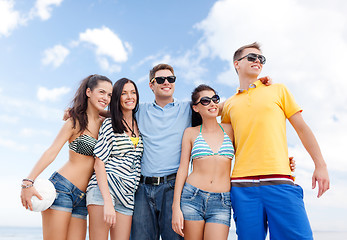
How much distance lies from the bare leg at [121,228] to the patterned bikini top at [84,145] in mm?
1036

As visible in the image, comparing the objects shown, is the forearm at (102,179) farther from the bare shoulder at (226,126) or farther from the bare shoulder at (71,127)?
the bare shoulder at (226,126)

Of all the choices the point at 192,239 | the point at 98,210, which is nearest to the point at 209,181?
the point at 192,239

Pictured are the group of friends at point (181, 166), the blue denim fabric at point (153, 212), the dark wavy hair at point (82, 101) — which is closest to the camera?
the group of friends at point (181, 166)

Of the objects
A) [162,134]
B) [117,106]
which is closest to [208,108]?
[162,134]

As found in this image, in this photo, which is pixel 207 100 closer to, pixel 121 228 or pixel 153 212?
pixel 153 212

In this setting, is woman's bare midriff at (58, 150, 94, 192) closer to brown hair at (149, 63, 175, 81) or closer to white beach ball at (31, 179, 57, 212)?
white beach ball at (31, 179, 57, 212)

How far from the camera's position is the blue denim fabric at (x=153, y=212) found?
4254mm

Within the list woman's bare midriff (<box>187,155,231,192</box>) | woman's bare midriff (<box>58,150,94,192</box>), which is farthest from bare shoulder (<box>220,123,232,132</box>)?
woman's bare midriff (<box>58,150,94,192</box>)

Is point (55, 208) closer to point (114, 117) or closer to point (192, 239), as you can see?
point (114, 117)

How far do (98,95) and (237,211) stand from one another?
2759mm

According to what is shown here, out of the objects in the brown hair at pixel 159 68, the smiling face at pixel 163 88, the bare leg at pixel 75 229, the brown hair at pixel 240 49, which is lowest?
the bare leg at pixel 75 229

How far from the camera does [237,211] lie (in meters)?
3.90

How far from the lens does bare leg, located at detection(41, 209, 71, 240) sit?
13.4 feet

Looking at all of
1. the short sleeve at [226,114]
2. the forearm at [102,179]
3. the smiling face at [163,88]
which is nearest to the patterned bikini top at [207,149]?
the short sleeve at [226,114]
